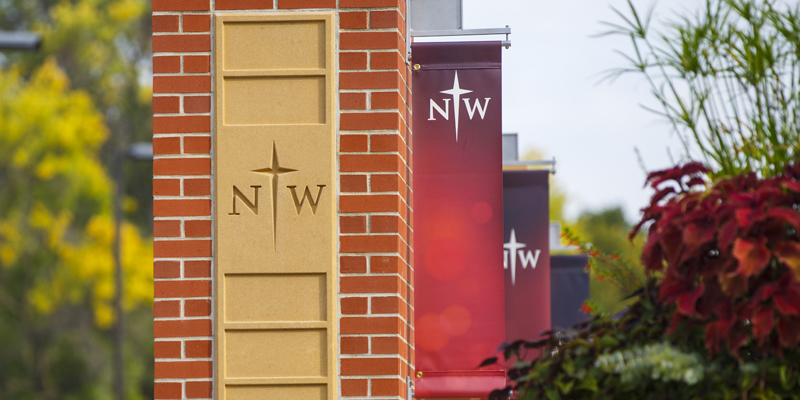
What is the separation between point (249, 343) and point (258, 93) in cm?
107

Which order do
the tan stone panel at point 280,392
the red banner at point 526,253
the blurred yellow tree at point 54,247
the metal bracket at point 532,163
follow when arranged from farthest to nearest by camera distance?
the blurred yellow tree at point 54,247
the metal bracket at point 532,163
the red banner at point 526,253
the tan stone panel at point 280,392

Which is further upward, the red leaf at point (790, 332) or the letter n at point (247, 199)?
the letter n at point (247, 199)

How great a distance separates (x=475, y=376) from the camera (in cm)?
513

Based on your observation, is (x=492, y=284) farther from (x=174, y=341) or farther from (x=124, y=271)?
(x=124, y=271)

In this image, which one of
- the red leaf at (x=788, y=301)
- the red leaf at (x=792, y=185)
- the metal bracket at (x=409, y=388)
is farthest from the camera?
the metal bracket at (x=409, y=388)

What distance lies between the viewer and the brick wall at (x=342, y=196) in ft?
14.0

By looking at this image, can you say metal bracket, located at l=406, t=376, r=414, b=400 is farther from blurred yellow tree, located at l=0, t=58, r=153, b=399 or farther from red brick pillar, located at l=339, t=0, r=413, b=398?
blurred yellow tree, located at l=0, t=58, r=153, b=399

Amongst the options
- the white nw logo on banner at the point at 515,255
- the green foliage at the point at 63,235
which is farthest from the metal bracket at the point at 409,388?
the green foliage at the point at 63,235

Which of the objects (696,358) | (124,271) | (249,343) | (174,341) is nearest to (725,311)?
(696,358)

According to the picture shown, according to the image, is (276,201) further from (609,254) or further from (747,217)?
(747,217)

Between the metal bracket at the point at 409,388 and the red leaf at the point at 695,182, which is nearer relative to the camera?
the red leaf at the point at 695,182

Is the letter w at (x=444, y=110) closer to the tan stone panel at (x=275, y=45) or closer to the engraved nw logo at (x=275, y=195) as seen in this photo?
the tan stone panel at (x=275, y=45)

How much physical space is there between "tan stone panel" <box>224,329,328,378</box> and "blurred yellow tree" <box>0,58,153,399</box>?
23621 millimetres

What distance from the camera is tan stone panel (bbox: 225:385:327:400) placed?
4.20 meters
